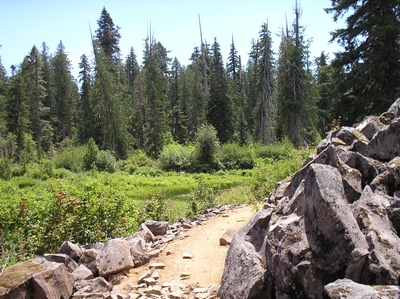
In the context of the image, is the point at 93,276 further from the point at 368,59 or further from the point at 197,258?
the point at 368,59

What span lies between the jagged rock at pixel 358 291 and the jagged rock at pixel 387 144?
321 centimetres

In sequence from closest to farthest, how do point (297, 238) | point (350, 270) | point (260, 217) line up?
point (350, 270) < point (297, 238) < point (260, 217)

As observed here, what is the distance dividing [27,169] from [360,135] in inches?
1110

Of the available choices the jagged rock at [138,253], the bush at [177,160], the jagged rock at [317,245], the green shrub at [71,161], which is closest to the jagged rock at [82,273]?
the jagged rock at [138,253]

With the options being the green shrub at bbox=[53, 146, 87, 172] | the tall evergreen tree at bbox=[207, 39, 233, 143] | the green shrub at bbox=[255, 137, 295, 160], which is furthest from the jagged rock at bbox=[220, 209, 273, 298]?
the tall evergreen tree at bbox=[207, 39, 233, 143]

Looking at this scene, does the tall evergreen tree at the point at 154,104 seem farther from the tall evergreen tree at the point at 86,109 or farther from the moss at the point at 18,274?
the moss at the point at 18,274

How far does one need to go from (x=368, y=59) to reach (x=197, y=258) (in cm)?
1405

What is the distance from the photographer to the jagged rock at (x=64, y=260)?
5746 millimetres

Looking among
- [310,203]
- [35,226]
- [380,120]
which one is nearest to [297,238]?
[310,203]

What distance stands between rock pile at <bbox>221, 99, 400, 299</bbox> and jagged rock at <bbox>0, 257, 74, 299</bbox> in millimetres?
2554

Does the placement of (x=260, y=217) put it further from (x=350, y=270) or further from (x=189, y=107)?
(x=189, y=107)

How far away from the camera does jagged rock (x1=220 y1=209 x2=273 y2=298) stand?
13.5ft

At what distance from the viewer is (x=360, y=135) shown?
6.95 meters

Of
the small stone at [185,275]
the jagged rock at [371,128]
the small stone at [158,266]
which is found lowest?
the small stone at [185,275]
